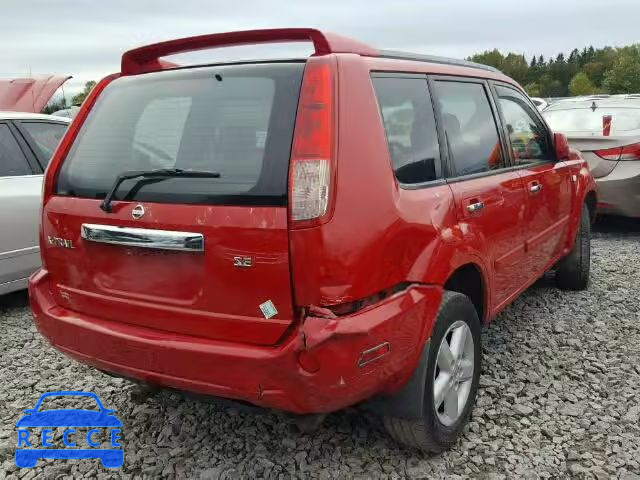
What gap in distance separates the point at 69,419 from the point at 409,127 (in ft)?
7.21

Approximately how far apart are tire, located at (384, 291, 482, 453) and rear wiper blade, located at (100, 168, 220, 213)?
1.10 m

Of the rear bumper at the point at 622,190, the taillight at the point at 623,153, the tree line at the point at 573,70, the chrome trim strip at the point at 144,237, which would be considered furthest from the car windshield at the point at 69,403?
the tree line at the point at 573,70

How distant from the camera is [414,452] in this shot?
272cm

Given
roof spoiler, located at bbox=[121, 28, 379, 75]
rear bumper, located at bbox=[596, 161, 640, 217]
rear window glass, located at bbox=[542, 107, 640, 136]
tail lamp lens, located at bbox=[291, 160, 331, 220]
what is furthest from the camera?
rear window glass, located at bbox=[542, 107, 640, 136]

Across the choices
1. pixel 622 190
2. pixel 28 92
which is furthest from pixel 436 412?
pixel 28 92

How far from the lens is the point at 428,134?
265cm

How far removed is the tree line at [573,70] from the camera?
80.6m

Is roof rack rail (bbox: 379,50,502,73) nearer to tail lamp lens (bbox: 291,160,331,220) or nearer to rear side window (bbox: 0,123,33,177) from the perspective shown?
tail lamp lens (bbox: 291,160,331,220)

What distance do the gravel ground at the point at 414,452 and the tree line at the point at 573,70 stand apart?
85.7 meters

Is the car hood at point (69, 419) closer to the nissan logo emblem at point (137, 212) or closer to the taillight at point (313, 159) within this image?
the nissan logo emblem at point (137, 212)

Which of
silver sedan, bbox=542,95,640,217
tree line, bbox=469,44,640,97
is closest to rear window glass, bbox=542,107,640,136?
silver sedan, bbox=542,95,640,217

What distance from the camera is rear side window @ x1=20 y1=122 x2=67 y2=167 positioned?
5008mm

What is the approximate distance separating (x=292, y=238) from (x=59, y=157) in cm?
130

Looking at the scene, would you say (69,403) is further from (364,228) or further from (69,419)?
(364,228)
